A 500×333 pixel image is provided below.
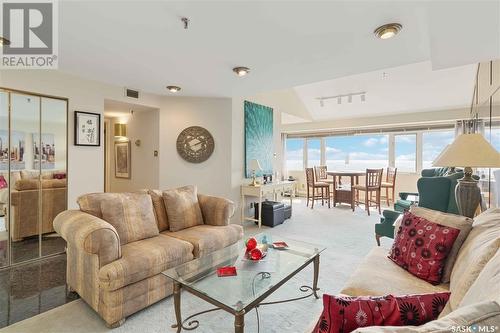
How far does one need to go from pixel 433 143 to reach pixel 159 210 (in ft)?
22.0

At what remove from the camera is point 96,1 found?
5.65ft

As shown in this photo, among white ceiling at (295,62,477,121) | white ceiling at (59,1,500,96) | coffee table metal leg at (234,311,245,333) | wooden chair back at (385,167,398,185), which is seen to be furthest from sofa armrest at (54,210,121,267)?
wooden chair back at (385,167,398,185)

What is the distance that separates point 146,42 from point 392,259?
2788mm

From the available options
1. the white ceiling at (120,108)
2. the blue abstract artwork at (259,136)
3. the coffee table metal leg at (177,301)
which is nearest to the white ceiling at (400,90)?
the blue abstract artwork at (259,136)

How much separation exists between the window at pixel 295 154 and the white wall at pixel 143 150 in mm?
5216

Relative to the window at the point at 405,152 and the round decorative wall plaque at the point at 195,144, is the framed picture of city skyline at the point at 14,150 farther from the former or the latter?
the window at the point at 405,152

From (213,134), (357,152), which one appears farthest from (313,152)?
(213,134)

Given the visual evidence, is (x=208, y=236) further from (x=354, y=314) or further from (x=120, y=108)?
(x=120, y=108)

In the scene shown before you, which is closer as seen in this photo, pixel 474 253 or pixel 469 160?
pixel 474 253

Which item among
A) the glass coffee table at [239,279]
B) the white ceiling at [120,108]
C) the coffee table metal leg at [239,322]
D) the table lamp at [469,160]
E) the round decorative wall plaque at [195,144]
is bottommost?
the coffee table metal leg at [239,322]

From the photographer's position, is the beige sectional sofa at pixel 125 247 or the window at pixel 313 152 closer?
the beige sectional sofa at pixel 125 247

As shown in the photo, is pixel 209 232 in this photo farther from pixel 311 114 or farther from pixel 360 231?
pixel 311 114

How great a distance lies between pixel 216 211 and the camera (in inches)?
115

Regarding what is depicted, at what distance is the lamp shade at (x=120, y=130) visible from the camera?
495 cm
